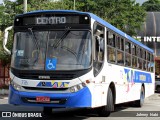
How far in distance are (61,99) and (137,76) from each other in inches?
314

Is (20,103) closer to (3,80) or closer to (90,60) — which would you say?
(90,60)

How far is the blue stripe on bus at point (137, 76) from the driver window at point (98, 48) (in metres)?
3.42

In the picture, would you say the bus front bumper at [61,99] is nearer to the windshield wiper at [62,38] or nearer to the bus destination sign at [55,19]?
the windshield wiper at [62,38]

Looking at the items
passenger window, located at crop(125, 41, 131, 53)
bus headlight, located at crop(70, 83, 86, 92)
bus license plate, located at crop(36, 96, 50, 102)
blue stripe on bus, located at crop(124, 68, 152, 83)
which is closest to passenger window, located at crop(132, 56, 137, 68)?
blue stripe on bus, located at crop(124, 68, 152, 83)

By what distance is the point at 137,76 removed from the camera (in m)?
18.3

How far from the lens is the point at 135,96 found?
18.0 meters

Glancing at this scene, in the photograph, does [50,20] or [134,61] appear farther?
[134,61]

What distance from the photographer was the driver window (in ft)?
38.5

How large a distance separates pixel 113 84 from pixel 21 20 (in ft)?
12.8

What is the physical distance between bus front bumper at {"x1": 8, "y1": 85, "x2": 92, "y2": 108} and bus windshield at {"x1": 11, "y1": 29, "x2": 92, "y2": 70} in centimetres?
70

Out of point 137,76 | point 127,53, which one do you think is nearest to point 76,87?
point 127,53

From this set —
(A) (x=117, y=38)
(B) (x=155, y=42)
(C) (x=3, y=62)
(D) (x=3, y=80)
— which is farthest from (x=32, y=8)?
(B) (x=155, y=42)

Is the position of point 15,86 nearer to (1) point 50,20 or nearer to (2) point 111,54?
(1) point 50,20

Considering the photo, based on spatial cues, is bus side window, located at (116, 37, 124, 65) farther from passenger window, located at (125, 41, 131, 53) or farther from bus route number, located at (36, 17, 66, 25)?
bus route number, located at (36, 17, 66, 25)
